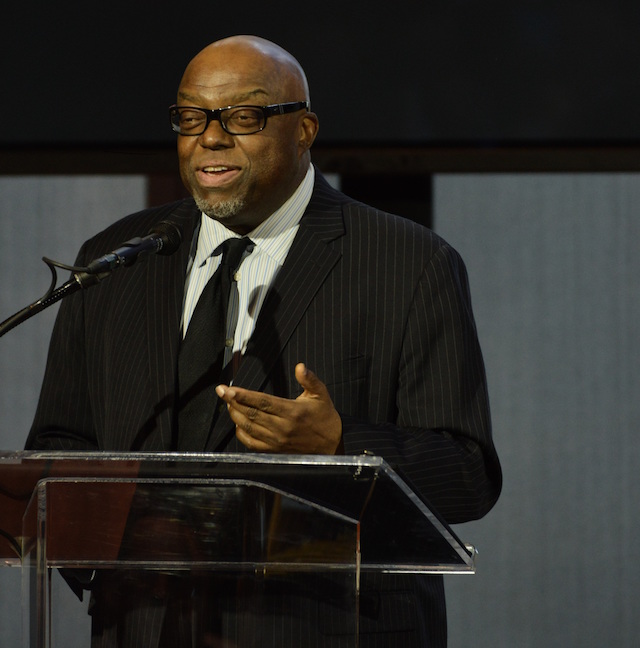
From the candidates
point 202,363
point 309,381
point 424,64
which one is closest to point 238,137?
point 202,363

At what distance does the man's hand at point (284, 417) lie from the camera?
1225mm

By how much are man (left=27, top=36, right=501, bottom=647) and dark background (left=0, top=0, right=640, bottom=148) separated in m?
0.87

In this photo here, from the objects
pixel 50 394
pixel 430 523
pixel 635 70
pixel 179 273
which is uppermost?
pixel 635 70

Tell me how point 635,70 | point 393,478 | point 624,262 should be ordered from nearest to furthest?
1. point 393,478
2. point 635,70
3. point 624,262

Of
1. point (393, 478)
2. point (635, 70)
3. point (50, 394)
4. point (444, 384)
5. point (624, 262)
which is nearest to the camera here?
point (393, 478)

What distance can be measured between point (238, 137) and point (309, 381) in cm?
61

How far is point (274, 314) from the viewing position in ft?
5.67

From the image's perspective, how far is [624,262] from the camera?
10.2 feet

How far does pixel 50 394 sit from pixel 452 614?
1.68 m

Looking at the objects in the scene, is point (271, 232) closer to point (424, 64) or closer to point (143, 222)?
point (143, 222)

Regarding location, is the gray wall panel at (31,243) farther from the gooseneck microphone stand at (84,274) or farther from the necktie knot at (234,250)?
the gooseneck microphone stand at (84,274)

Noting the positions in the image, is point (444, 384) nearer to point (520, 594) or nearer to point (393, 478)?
point (393, 478)

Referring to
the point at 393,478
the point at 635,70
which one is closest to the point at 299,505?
the point at 393,478

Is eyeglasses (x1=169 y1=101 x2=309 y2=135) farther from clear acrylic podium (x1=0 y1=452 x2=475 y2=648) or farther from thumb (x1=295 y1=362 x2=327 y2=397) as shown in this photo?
clear acrylic podium (x1=0 y1=452 x2=475 y2=648)
